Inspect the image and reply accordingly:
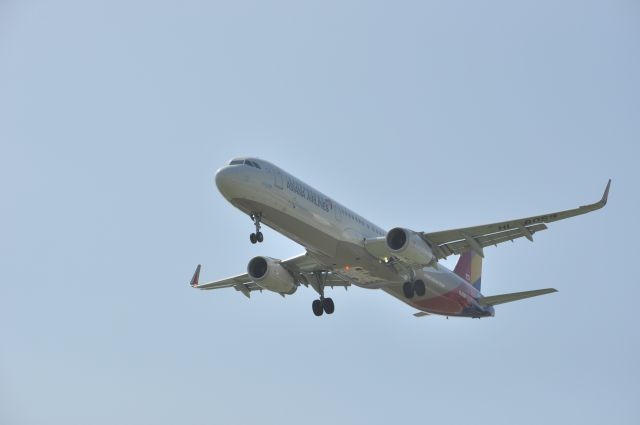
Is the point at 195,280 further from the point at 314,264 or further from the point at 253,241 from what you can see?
the point at 253,241

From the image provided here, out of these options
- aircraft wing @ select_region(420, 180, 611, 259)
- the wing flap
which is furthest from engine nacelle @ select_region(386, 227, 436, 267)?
the wing flap

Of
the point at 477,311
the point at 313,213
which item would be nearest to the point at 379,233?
the point at 313,213

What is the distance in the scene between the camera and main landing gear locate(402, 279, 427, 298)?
4241cm

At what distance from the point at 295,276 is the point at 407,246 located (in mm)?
7851

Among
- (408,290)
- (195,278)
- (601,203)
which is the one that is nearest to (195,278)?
(195,278)

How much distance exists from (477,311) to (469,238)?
27.4 feet

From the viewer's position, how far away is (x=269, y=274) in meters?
43.2

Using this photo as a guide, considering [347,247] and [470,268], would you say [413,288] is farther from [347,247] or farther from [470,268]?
[470,268]

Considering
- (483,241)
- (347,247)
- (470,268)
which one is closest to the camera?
(347,247)

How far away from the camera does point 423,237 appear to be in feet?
134

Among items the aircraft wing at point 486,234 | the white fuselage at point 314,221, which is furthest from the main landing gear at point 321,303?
the aircraft wing at point 486,234

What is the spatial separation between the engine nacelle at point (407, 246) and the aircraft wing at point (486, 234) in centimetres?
125

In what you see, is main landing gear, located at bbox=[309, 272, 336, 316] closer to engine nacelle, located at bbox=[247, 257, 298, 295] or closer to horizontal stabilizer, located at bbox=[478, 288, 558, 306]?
engine nacelle, located at bbox=[247, 257, 298, 295]

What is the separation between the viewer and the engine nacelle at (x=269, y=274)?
43.3 m
